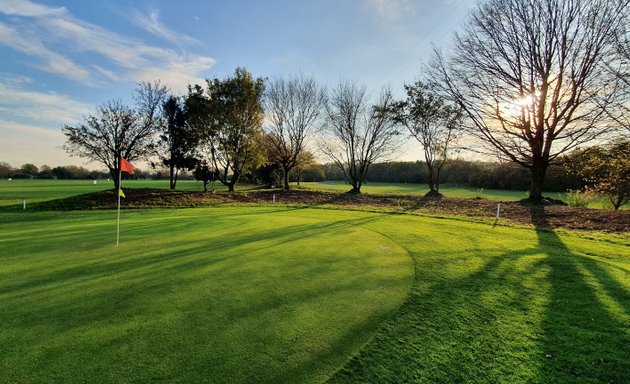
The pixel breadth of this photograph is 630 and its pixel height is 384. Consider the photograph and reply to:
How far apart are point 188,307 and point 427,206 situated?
697 inches

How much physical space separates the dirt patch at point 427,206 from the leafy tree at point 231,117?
5024mm

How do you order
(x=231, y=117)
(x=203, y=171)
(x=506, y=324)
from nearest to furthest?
(x=506, y=324) < (x=231, y=117) < (x=203, y=171)

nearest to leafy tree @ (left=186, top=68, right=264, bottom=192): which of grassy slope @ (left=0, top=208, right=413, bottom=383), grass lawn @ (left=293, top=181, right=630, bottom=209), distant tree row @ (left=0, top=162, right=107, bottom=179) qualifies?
grass lawn @ (left=293, top=181, right=630, bottom=209)

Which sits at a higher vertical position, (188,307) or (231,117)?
(231,117)

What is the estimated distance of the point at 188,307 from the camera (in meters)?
3.79

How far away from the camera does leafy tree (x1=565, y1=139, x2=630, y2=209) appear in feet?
39.8

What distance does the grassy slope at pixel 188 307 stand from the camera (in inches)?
104

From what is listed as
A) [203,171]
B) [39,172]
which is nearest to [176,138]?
[203,171]

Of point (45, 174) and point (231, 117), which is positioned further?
point (45, 174)

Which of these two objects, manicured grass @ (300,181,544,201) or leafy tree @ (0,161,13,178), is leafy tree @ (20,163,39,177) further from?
manicured grass @ (300,181,544,201)

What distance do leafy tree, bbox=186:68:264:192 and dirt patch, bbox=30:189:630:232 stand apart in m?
5.02

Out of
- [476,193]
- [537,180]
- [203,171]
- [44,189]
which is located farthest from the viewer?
[476,193]

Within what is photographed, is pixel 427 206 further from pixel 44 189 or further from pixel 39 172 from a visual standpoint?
pixel 39 172

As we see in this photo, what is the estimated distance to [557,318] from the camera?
3.85 metres
